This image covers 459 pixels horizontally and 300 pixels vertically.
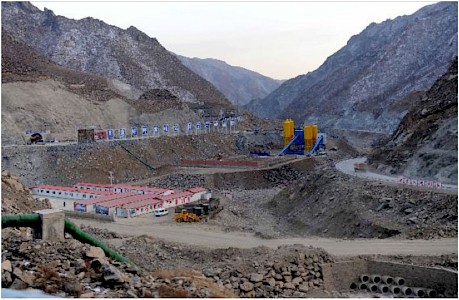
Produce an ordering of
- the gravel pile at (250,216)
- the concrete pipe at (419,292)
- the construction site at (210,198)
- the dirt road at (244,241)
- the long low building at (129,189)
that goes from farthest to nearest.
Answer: the long low building at (129,189) → the gravel pile at (250,216) → the dirt road at (244,241) → the concrete pipe at (419,292) → the construction site at (210,198)

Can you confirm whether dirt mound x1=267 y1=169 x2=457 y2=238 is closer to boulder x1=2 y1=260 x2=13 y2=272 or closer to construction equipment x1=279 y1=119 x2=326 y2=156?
boulder x1=2 y1=260 x2=13 y2=272

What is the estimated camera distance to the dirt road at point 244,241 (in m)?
21.0

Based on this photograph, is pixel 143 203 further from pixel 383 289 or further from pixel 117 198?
pixel 383 289

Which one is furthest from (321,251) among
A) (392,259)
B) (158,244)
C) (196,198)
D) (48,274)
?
(196,198)

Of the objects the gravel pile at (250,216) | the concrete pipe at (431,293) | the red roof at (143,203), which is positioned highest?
the red roof at (143,203)

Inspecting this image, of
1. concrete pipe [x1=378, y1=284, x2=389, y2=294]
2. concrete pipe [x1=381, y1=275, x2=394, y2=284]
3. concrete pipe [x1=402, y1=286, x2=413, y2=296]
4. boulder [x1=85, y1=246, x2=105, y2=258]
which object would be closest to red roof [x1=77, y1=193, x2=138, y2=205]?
boulder [x1=85, y1=246, x2=105, y2=258]

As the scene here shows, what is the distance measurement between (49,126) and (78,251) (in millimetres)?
48453

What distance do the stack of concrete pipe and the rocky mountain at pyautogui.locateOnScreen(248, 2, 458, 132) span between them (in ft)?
250

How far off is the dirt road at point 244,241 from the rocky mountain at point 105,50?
254ft

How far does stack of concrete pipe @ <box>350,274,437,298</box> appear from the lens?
1802cm

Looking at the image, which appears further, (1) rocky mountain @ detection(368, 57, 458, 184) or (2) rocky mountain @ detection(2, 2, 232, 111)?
(2) rocky mountain @ detection(2, 2, 232, 111)

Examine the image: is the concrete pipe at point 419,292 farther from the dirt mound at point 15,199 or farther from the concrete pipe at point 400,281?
the dirt mound at point 15,199

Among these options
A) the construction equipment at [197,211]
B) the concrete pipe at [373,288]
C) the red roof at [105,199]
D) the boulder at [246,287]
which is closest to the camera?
the boulder at [246,287]

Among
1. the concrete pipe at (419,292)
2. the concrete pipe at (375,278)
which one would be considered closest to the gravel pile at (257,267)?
the concrete pipe at (375,278)
